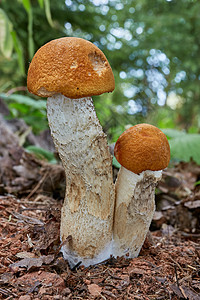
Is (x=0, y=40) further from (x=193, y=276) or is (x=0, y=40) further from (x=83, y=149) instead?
(x=193, y=276)

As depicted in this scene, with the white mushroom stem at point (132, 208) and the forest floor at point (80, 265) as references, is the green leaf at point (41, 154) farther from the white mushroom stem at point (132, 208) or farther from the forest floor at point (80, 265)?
the white mushroom stem at point (132, 208)

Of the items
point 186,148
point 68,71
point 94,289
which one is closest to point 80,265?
point 94,289

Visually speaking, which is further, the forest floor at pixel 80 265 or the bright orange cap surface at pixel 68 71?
the forest floor at pixel 80 265

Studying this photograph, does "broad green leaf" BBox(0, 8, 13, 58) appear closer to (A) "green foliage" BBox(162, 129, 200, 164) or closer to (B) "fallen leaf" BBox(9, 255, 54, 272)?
(A) "green foliage" BBox(162, 129, 200, 164)

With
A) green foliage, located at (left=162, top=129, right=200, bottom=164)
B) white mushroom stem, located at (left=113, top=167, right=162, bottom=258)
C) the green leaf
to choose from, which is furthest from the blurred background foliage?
white mushroom stem, located at (left=113, top=167, right=162, bottom=258)

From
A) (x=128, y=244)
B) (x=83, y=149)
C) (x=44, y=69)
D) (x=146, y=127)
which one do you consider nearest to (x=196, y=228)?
(x=128, y=244)

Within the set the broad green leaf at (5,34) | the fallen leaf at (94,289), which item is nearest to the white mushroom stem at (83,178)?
the fallen leaf at (94,289)

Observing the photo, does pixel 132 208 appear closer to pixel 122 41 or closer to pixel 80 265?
pixel 80 265
